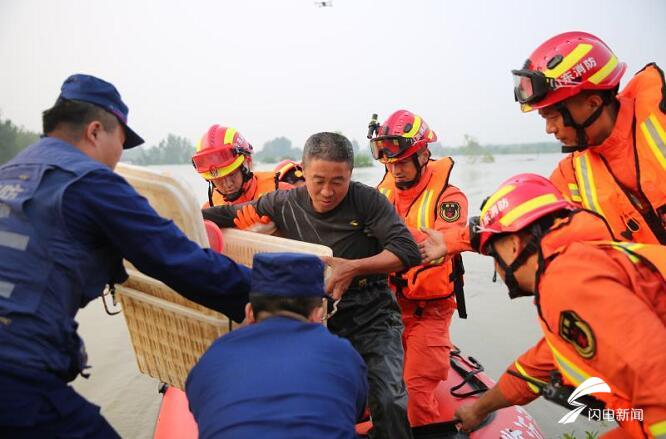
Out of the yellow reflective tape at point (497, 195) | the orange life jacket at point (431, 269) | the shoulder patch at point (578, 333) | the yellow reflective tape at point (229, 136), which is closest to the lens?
the shoulder patch at point (578, 333)

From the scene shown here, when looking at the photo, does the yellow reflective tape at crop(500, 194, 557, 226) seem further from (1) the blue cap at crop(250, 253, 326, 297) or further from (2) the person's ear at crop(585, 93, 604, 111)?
(2) the person's ear at crop(585, 93, 604, 111)

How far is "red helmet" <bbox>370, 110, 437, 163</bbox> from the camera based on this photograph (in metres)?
4.08

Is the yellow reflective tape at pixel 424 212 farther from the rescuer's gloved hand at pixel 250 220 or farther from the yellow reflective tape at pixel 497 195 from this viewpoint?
the yellow reflective tape at pixel 497 195

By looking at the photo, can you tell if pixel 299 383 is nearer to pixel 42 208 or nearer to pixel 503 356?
pixel 42 208

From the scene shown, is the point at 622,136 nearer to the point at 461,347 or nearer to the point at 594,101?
the point at 594,101

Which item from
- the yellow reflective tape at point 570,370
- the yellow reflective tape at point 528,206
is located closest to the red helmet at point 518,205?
the yellow reflective tape at point 528,206

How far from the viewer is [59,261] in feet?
4.95

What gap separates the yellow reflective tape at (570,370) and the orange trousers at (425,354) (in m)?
1.60

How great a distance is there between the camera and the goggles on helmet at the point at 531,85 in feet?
8.61

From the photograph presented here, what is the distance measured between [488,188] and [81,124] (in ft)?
87.8

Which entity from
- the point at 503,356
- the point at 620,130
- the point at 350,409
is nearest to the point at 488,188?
the point at 503,356

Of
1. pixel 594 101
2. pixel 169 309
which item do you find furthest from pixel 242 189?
pixel 594 101

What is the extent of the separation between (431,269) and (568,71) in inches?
70.8

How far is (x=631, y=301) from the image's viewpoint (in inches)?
56.7
